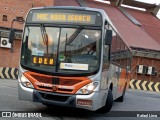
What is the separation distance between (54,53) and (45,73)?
0.57 meters

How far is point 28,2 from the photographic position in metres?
37.8

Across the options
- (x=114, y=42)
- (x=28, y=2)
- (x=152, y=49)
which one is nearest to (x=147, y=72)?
(x=152, y=49)

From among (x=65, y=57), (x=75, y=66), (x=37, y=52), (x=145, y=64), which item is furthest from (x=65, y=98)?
(x=145, y=64)

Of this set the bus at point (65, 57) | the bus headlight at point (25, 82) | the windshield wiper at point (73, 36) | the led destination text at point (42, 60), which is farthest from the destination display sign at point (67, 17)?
the bus headlight at point (25, 82)

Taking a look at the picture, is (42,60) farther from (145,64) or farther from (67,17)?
(145,64)

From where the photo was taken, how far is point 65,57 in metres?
9.42

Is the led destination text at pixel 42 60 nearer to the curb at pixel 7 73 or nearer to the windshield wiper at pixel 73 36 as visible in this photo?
the windshield wiper at pixel 73 36

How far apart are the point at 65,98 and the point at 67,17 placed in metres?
2.17

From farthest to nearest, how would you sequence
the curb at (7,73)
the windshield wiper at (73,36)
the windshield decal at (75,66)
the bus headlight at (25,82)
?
1. the curb at (7,73)
2. the bus headlight at (25,82)
3. the windshield wiper at (73,36)
4. the windshield decal at (75,66)

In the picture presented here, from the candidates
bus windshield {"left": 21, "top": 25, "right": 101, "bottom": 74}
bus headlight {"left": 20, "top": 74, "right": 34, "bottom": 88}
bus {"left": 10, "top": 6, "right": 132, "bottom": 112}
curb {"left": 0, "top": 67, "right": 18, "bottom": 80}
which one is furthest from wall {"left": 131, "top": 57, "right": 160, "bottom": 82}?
bus headlight {"left": 20, "top": 74, "right": 34, "bottom": 88}

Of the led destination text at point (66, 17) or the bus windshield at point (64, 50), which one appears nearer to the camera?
the bus windshield at point (64, 50)

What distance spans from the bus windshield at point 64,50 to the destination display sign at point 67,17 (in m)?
0.20

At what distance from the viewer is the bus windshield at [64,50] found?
369 inches

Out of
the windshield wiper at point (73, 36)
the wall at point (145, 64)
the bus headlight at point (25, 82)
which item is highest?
the windshield wiper at point (73, 36)
